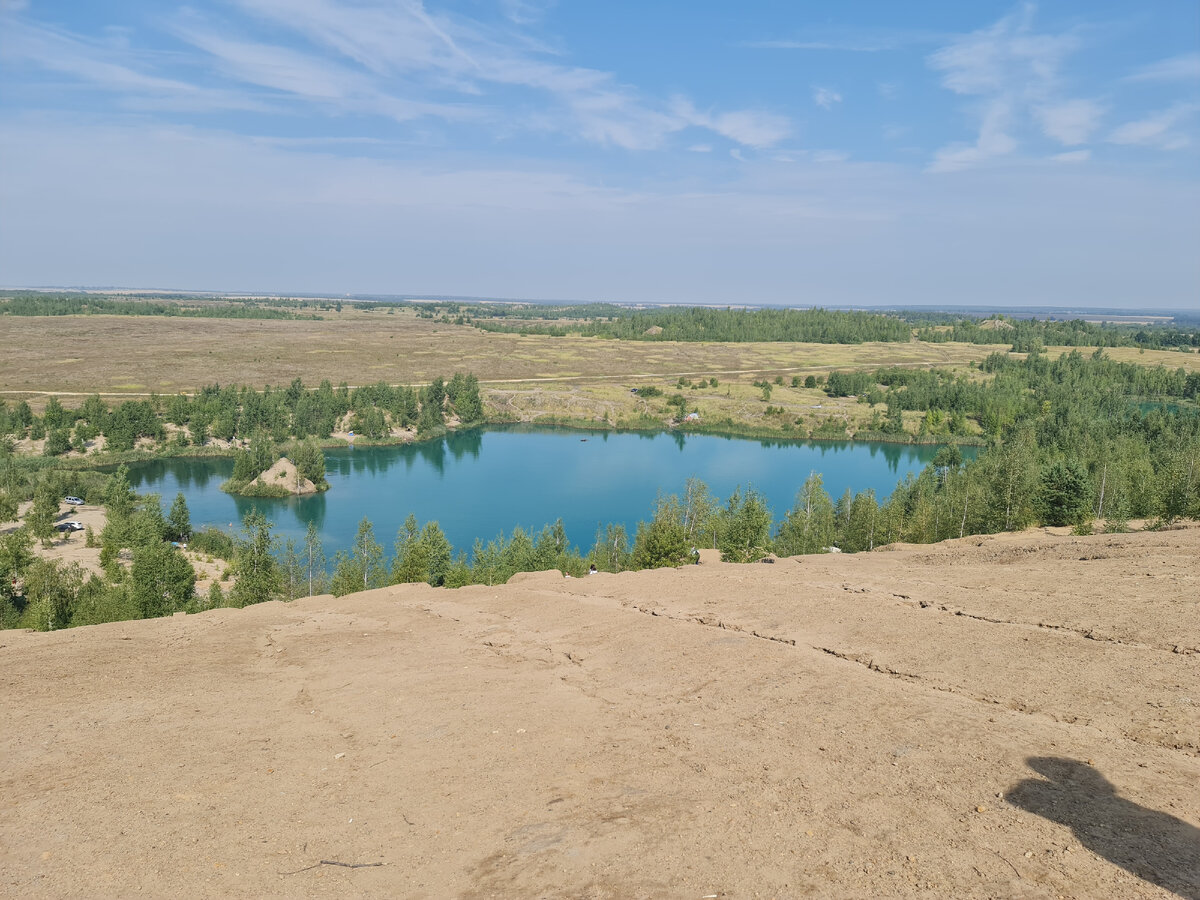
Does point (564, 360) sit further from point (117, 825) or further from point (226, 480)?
point (117, 825)

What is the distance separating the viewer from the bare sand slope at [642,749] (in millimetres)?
7258

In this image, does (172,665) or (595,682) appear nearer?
(595,682)

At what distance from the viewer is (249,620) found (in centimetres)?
1733

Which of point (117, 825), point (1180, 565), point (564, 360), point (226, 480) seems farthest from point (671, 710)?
point (564, 360)

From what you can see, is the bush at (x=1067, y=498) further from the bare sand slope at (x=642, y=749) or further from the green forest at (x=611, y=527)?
the bare sand slope at (x=642, y=749)

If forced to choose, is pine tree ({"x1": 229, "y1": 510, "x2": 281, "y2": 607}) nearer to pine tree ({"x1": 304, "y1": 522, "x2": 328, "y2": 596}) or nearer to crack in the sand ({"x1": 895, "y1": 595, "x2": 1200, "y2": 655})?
pine tree ({"x1": 304, "y1": 522, "x2": 328, "y2": 596})

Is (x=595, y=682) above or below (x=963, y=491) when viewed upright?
above

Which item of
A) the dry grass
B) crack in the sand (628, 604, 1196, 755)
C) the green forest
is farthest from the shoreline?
crack in the sand (628, 604, 1196, 755)

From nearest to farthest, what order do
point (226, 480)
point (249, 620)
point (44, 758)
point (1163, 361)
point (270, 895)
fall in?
point (270, 895) → point (44, 758) → point (249, 620) → point (226, 480) → point (1163, 361)

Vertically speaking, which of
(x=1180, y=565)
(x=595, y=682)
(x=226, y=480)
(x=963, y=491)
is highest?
(x=1180, y=565)

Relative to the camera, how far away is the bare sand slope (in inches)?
286

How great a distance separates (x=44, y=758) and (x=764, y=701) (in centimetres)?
1008

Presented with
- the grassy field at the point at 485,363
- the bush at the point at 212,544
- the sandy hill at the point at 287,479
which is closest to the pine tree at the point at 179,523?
the bush at the point at 212,544

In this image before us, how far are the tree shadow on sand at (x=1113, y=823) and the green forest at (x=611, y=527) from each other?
810 inches
